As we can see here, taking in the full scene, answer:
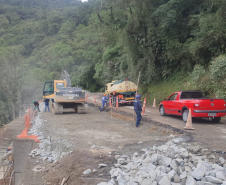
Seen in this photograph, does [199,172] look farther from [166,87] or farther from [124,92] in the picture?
[166,87]

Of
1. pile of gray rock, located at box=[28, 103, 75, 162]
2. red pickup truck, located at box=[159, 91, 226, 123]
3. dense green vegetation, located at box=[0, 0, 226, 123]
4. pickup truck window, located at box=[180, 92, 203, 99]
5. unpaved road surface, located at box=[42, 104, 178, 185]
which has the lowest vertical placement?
pile of gray rock, located at box=[28, 103, 75, 162]

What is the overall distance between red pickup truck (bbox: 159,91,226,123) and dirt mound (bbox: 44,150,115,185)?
5816 mm

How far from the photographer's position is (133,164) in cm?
618

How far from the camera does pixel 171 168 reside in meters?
5.56

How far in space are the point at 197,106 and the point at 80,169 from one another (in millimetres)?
6967

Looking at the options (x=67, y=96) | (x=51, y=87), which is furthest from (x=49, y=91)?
(x=67, y=96)

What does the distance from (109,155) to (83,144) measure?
101 inches

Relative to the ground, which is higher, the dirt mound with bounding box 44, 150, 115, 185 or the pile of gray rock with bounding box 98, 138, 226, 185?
the pile of gray rock with bounding box 98, 138, 226, 185

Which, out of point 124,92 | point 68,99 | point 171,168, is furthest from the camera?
point 124,92

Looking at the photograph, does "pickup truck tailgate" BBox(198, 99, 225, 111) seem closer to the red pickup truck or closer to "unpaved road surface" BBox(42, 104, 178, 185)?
the red pickup truck

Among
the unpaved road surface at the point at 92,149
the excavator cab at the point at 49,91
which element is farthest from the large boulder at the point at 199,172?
the excavator cab at the point at 49,91

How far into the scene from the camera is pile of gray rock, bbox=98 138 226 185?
4.91 metres

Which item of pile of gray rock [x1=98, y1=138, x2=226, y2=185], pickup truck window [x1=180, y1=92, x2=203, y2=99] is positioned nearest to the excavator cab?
pickup truck window [x1=180, y1=92, x2=203, y2=99]

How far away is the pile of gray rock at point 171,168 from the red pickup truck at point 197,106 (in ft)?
15.2
